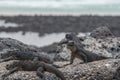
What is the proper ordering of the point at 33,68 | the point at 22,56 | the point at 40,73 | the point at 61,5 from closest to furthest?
1. the point at 40,73
2. the point at 33,68
3. the point at 22,56
4. the point at 61,5

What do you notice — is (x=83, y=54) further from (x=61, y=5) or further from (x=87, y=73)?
(x=61, y=5)

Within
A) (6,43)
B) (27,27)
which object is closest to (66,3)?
(27,27)

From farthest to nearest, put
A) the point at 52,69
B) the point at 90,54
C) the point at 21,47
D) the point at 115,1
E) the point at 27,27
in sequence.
Answer: the point at 115,1
the point at 27,27
the point at 21,47
the point at 90,54
the point at 52,69

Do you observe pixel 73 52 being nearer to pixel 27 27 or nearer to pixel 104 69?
pixel 104 69

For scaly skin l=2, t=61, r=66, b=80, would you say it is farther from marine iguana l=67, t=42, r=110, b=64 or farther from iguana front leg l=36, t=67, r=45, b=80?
marine iguana l=67, t=42, r=110, b=64

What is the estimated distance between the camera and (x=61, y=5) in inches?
3155

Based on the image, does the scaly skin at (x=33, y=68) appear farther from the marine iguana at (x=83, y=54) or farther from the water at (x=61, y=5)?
the water at (x=61, y=5)

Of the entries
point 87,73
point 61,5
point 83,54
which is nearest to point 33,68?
point 87,73

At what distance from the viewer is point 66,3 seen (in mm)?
84250

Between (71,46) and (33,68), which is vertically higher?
(33,68)

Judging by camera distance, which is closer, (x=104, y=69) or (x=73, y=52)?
(x=104, y=69)

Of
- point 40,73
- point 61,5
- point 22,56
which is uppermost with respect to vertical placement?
point 40,73

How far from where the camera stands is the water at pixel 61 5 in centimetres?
7538

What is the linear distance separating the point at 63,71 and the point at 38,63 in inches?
27.4
